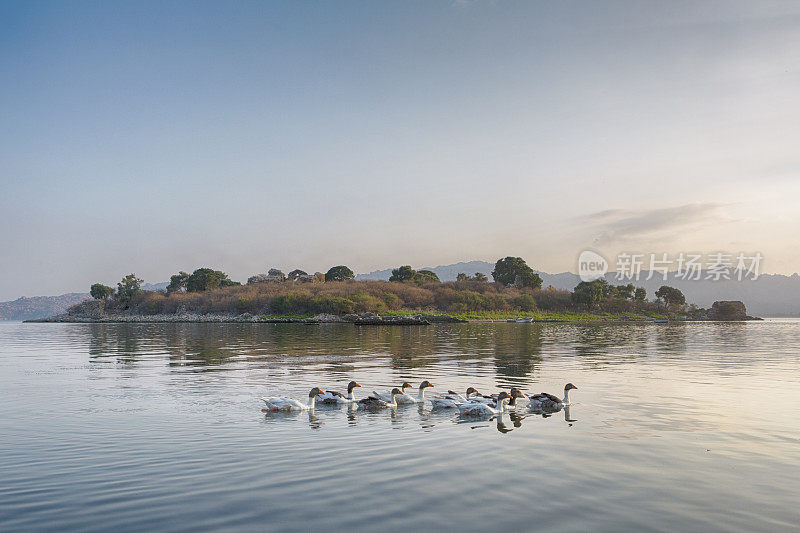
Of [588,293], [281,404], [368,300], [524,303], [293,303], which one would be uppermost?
[588,293]

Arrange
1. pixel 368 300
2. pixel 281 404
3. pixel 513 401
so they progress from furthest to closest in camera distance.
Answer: pixel 368 300
pixel 513 401
pixel 281 404

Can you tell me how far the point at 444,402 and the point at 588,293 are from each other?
546 feet

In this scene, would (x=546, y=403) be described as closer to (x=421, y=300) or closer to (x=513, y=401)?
(x=513, y=401)

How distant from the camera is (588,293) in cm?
17675

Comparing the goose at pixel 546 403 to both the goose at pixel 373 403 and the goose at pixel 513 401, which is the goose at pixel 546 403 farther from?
the goose at pixel 373 403

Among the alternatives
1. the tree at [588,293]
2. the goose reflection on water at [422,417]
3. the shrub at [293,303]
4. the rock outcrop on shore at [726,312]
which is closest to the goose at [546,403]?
the goose reflection on water at [422,417]

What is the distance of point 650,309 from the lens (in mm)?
191000

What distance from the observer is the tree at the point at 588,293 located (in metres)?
177

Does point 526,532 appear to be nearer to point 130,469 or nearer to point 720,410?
point 130,469

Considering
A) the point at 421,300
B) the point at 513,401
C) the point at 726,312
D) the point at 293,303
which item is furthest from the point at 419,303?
the point at 513,401

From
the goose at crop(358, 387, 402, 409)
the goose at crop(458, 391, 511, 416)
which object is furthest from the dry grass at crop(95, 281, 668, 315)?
the goose at crop(458, 391, 511, 416)

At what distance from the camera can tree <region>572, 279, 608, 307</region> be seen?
17688cm

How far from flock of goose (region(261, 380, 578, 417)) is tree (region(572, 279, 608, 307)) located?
6439 inches

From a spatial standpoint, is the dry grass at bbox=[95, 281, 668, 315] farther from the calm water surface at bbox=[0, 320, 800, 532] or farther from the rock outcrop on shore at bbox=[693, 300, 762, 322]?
the calm water surface at bbox=[0, 320, 800, 532]
